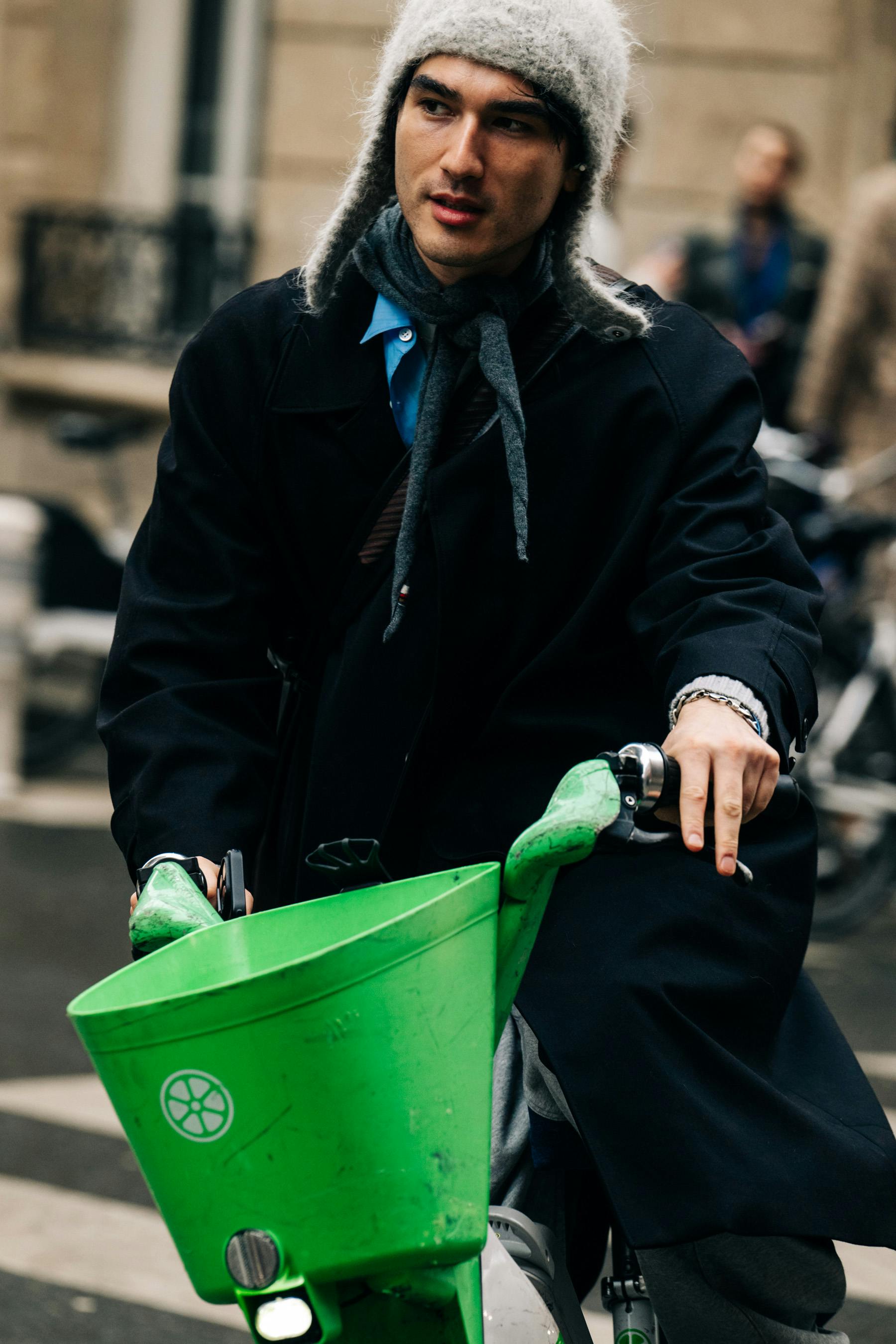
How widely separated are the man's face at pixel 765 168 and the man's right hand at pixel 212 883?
229 inches

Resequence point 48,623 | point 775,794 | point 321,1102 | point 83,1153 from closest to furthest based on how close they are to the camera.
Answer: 1. point 321,1102
2. point 775,794
3. point 83,1153
4. point 48,623

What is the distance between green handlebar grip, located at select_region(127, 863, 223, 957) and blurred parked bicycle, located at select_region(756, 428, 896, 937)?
4441mm

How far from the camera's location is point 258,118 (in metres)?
12.0

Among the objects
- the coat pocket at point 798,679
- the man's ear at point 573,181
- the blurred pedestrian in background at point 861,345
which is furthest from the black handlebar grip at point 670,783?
the blurred pedestrian in background at point 861,345

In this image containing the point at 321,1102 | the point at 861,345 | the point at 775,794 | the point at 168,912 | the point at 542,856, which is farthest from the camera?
the point at 861,345

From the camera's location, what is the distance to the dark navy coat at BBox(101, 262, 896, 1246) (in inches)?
79.6

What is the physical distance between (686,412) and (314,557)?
0.46 meters

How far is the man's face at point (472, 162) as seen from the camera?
2150mm

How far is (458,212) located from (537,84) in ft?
0.52

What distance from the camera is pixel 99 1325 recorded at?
3.43 metres

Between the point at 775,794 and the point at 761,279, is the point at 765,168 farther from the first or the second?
the point at 775,794

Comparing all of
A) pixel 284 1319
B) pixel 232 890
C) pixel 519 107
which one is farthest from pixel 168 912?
pixel 519 107

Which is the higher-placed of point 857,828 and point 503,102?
point 503,102

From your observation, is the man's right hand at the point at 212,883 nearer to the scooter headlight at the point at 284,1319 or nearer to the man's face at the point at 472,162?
the scooter headlight at the point at 284,1319
